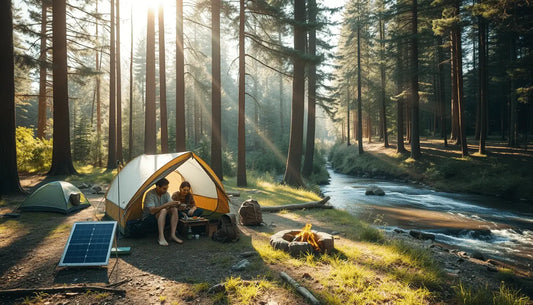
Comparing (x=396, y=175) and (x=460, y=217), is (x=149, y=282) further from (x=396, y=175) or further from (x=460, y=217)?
A: (x=396, y=175)

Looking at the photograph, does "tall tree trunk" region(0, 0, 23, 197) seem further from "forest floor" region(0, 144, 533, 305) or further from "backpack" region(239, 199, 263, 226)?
"backpack" region(239, 199, 263, 226)

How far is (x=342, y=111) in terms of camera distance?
40219mm

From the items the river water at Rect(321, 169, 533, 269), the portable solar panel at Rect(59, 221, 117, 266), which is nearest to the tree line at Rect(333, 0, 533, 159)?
the river water at Rect(321, 169, 533, 269)

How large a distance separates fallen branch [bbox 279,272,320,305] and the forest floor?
96 mm

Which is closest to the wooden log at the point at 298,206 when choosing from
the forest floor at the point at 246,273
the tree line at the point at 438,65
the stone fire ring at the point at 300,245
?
the forest floor at the point at 246,273

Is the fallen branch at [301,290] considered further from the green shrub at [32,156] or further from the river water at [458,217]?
the green shrub at [32,156]

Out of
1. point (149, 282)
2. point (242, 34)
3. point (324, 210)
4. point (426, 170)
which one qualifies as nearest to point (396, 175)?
point (426, 170)

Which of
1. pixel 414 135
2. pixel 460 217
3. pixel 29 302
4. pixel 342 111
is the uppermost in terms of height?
A: pixel 342 111

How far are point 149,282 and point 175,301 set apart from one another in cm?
87

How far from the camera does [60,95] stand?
548 inches

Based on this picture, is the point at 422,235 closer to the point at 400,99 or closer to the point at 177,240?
the point at 177,240

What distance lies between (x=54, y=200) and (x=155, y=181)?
14.2 ft

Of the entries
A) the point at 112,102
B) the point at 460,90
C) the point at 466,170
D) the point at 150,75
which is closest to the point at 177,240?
the point at 150,75

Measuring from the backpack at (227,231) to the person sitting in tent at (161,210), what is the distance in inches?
34.0
